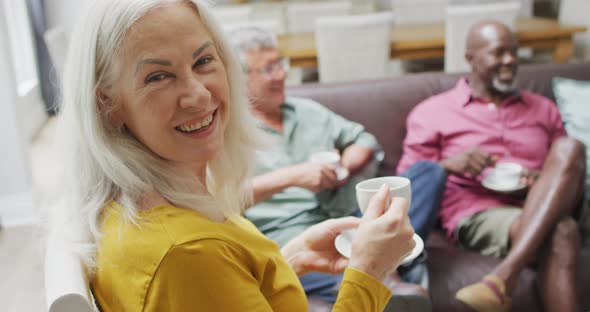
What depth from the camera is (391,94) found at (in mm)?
2461

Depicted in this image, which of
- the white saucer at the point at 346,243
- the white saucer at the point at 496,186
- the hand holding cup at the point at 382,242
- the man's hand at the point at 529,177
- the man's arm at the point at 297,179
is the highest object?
the hand holding cup at the point at 382,242

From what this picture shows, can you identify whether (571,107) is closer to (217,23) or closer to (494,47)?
(494,47)

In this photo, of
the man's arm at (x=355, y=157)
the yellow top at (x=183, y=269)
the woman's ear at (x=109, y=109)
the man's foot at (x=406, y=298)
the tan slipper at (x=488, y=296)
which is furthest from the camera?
the man's arm at (x=355, y=157)

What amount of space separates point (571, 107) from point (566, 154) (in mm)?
504

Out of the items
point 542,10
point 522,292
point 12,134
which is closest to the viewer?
point 522,292

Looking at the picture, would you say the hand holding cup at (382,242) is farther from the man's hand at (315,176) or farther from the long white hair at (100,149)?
the man's hand at (315,176)

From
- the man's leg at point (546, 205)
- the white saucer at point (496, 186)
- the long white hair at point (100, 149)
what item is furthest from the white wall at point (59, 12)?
the long white hair at point (100, 149)

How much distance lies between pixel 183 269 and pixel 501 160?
63.2 inches

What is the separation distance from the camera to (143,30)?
36.3 inches

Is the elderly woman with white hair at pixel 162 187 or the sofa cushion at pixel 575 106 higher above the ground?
the elderly woman with white hair at pixel 162 187

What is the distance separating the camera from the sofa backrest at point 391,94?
2.40 metres

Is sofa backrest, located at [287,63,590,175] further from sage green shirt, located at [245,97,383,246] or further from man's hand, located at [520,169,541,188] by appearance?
man's hand, located at [520,169,541,188]

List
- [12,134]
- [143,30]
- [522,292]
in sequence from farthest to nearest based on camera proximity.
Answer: [12,134]
[522,292]
[143,30]

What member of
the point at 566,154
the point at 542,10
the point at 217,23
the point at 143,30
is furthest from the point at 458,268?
the point at 542,10
